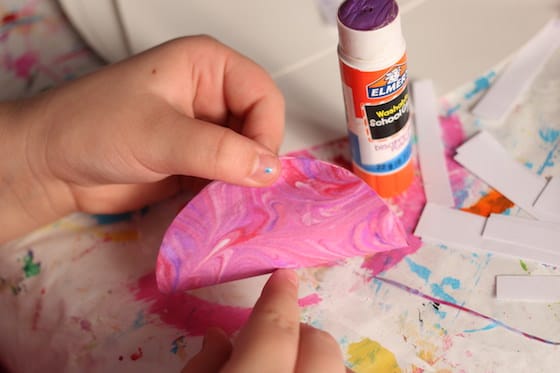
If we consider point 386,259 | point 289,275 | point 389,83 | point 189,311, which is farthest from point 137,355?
point 389,83

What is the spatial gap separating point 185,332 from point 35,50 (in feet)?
1.93

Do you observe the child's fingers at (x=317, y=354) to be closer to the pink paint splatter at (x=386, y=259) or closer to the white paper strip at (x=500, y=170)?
the pink paint splatter at (x=386, y=259)

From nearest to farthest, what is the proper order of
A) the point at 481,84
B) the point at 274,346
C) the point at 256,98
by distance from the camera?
the point at 274,346 < the point at 256,98 < the point at 481,84

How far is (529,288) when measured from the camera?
0.72m

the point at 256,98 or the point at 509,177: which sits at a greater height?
the point at 256,98

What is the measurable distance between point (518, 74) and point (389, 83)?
0.32 m

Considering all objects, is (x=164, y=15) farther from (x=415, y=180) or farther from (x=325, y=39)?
(x=415, y=180)

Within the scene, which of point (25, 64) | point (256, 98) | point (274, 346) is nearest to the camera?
point (274, 346)

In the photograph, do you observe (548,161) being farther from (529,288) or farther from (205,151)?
(205,151)

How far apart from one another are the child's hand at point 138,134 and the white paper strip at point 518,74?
30 centimetres

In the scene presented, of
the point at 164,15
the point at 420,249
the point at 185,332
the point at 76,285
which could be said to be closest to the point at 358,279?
the point at 420,249

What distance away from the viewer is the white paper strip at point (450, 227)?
77 cm

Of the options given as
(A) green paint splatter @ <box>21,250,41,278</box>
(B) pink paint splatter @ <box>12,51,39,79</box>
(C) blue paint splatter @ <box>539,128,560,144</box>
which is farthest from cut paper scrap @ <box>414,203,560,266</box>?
(B) pink paint splatter @ <box>12,51,39,79</box>

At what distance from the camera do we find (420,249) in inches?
30.6
